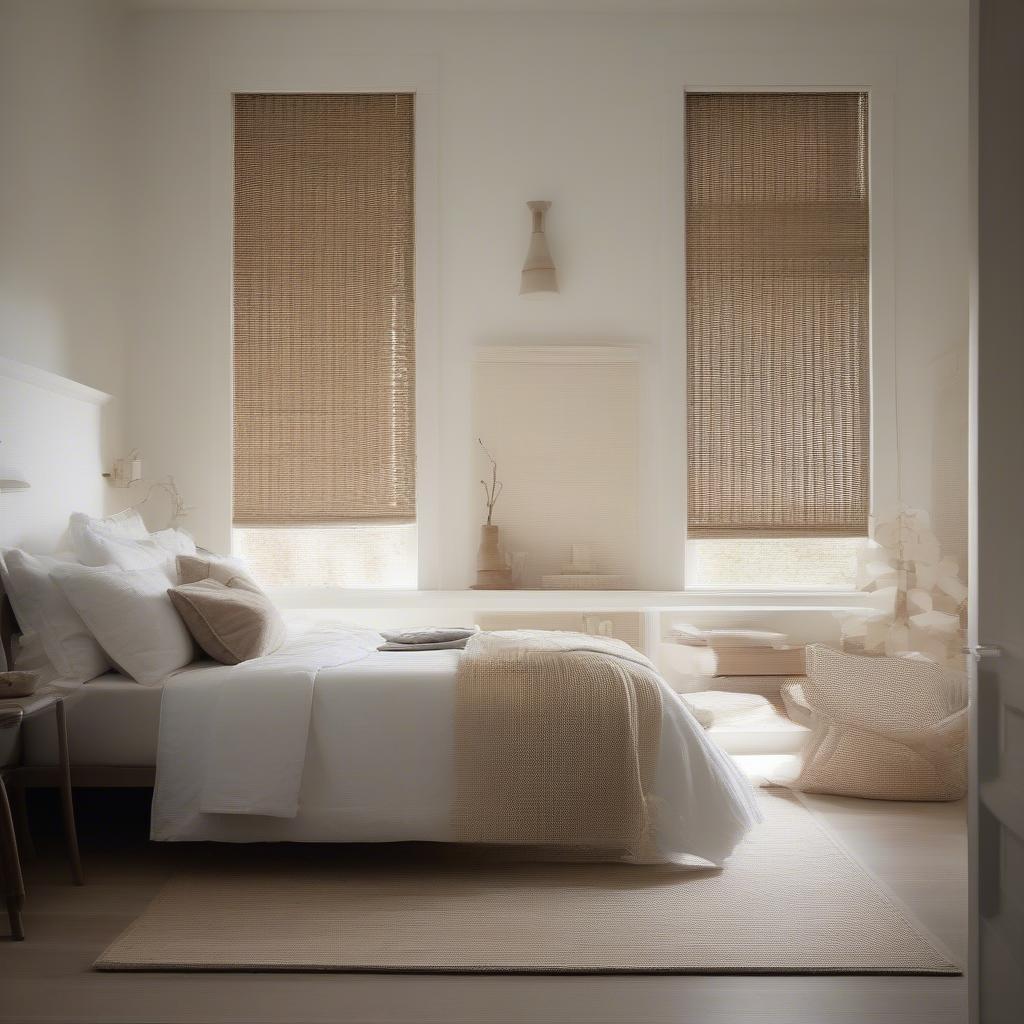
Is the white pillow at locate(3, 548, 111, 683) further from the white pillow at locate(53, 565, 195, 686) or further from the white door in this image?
the white door

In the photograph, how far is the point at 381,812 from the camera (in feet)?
9.87

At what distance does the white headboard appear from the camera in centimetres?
356

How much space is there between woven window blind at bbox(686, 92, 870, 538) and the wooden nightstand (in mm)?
3135

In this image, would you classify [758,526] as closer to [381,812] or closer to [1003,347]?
[381,812]

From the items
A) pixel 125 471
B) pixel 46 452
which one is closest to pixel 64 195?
pixel 46 452

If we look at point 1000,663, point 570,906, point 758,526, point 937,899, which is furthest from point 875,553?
point 1000,663

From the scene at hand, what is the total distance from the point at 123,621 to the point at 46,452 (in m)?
1.12

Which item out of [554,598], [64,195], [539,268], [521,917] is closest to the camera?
[521,917]

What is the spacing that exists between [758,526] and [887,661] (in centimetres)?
128

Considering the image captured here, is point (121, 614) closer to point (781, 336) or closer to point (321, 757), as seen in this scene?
point (321, 757)

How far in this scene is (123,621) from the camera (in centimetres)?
318

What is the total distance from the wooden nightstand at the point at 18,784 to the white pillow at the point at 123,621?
259mm

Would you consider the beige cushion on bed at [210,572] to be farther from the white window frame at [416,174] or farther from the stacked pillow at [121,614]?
the white window frame at [416,174]

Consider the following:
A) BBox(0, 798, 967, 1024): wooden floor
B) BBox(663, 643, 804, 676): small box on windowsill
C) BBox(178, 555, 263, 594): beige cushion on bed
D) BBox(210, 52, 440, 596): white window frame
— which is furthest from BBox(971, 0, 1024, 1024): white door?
BBox(210, 52, 440, 596): white window frame
